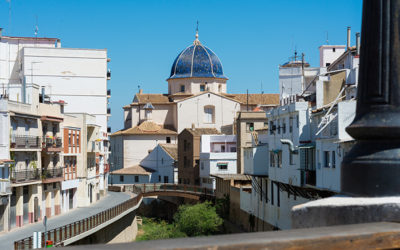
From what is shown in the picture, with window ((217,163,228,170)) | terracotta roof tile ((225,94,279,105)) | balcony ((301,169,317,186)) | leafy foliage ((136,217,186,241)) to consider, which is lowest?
leafy foliage ((136,217,186,241))

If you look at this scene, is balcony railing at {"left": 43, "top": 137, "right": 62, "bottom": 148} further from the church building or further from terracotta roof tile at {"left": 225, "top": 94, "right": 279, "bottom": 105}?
terracotta roof tile at {"left": 225, "top": 94, "right": 279, "bottom": 105}

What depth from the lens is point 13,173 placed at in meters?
41.6

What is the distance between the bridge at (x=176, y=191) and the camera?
2539 inches

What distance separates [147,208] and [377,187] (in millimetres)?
76250

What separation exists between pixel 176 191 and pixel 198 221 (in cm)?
1643

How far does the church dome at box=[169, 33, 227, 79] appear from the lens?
95.4m

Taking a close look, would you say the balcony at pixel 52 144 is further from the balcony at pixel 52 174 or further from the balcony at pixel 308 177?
the balcony at pixel 308 177

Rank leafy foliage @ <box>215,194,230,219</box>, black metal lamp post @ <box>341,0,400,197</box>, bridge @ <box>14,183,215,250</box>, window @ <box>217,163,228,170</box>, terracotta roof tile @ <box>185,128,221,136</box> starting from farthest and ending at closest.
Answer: terracotta roof tile @ <box>185,128,221,136</box>, window @ <box>217,163,228,170</box>, leafy foliage @ <box>215,194,230,219</box>, bridge @ <box>14,183,215,250</box>, black metal lamp post @ <box>341,0,400,197</box>

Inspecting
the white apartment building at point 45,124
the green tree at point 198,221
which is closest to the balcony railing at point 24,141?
the white apartment building at point 45,124

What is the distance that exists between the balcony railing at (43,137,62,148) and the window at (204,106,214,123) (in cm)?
4092

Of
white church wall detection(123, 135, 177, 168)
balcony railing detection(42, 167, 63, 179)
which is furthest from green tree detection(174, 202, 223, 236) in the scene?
white church wall detection(123, 135, 177, 168)

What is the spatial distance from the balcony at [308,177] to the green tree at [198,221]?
60.4 ft

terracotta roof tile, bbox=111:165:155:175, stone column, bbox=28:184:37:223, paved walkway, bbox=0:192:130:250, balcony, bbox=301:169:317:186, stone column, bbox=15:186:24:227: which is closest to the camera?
balcony, bbox=301:169:317:186

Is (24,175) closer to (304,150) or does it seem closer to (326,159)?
(304,150)
